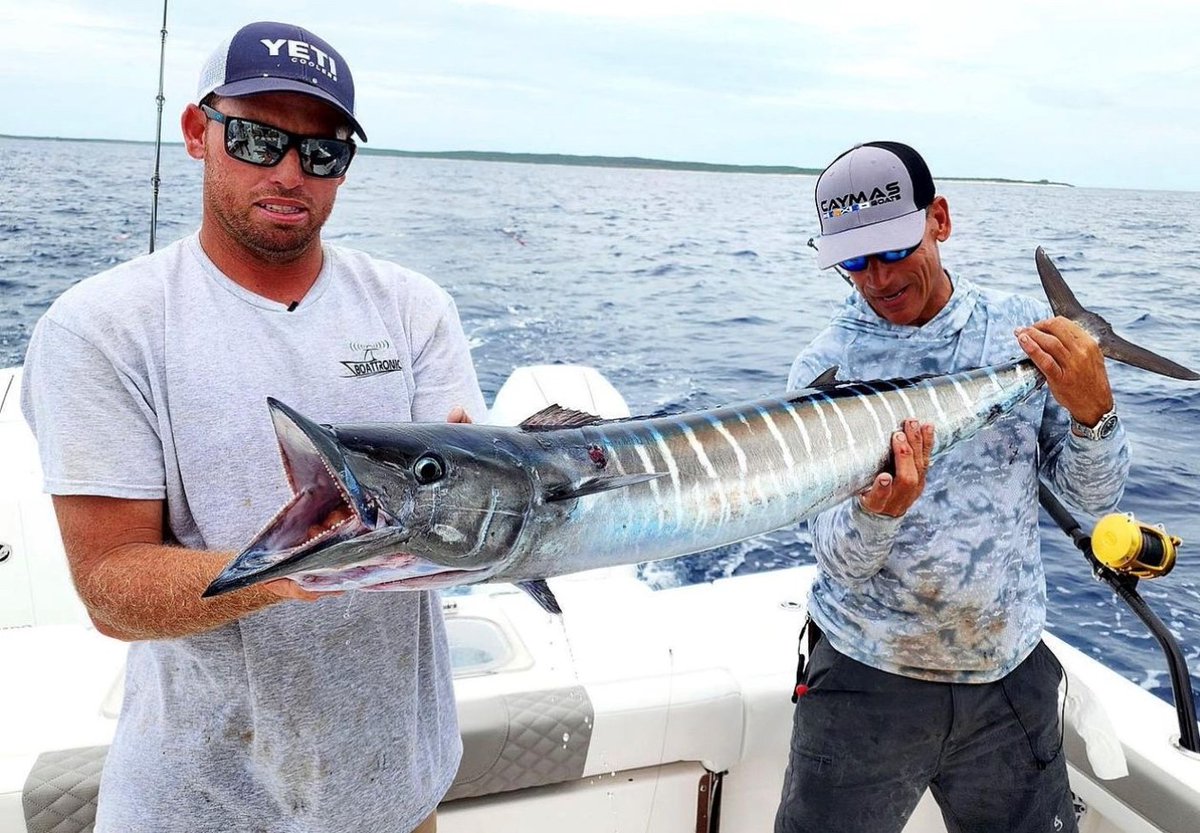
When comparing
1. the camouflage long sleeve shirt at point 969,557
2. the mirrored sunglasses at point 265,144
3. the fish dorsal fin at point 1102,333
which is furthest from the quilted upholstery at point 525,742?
the fish dorsal fin at point 1102,333

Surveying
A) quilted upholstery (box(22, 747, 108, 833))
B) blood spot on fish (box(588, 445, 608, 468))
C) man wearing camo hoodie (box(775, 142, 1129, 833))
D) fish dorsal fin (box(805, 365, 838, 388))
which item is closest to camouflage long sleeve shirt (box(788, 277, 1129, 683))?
man wearing camo hoodie (box(775, 142, 1129, 833))

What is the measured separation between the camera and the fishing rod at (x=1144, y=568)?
293 centimetres

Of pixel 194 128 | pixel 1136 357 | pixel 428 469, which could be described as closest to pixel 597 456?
pixel 428 469

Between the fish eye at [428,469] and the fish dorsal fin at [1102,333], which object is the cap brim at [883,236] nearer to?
the fish dorsal fin at [1102,333]

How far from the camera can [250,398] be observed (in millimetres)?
1875

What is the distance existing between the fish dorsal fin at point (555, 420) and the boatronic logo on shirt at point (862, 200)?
1.34m

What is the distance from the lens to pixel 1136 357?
294cm

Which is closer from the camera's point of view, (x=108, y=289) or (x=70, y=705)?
(x=108, y=289)

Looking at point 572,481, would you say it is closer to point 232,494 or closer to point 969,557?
point 232,494

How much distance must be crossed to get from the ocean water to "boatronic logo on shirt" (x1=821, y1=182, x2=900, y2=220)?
4.12 meters

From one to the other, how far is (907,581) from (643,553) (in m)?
1.20

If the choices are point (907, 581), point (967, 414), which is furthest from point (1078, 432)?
point (907, 581)

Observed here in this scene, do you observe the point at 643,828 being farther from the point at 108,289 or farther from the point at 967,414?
the point at 108,289

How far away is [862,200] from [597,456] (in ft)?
4.81
